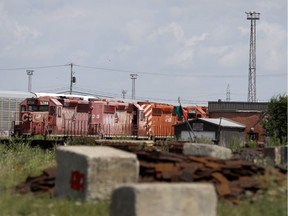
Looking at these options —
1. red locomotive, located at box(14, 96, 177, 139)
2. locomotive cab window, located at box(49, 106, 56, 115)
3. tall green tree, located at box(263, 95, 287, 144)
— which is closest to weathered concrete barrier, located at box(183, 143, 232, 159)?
tall green tree, located at box(263, 95, 287, 144)

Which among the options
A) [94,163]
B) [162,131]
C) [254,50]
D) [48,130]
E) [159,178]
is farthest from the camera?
[254,50]

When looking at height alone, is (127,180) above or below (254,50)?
below

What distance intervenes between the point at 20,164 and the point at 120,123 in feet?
77.4

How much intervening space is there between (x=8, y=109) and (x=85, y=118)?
6.70 meters

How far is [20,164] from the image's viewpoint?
1762 centimetres

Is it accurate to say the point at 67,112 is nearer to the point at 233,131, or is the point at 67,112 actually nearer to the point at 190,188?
the point at 233,131

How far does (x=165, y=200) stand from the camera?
253 inches

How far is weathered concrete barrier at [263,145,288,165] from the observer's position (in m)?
12.3

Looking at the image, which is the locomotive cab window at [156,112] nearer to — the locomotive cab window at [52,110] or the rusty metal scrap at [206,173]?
the locomotive cab window at [52,110]

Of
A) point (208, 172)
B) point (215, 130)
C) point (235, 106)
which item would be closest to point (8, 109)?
point (215, 130)

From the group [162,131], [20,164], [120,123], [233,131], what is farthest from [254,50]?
[20,164]

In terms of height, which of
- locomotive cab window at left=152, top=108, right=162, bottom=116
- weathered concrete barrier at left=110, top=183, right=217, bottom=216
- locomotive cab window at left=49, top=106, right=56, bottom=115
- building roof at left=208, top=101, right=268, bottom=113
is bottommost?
weathered concrete barrier at left=110, top=183, right=217, bottom=216

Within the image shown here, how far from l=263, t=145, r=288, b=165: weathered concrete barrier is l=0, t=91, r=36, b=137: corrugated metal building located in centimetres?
3072

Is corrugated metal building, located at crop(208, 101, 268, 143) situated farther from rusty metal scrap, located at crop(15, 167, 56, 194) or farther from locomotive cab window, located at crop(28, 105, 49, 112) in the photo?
rusty metal scrap, located at crop(15, 167, 56, 194)
